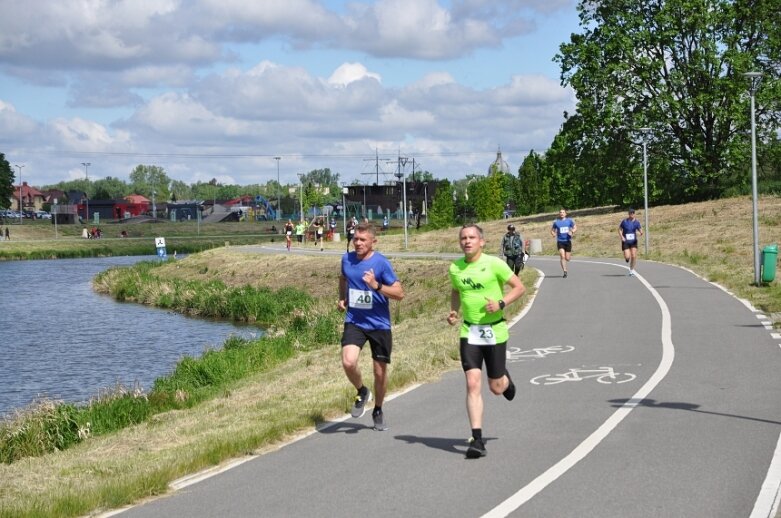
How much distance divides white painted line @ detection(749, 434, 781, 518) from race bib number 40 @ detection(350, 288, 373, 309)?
12.4 ft

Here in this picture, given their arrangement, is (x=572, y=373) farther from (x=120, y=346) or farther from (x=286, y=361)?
(x=120, y=346)

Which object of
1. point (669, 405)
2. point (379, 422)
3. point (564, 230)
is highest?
point (564, 230)

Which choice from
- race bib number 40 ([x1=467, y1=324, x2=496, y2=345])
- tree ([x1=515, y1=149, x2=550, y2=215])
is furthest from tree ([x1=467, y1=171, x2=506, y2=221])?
race bib number 40 ([x1=467, y1=324, x2=496, y2=345])

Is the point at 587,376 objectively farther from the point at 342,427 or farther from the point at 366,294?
the point at 366,294

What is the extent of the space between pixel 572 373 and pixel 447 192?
344 feet

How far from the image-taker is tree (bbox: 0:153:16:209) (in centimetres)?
13900

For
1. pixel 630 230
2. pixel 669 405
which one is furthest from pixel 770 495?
pixel 630 230

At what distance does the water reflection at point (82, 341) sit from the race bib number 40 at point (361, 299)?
12270 mm

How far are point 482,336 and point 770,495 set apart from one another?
264 centimetres

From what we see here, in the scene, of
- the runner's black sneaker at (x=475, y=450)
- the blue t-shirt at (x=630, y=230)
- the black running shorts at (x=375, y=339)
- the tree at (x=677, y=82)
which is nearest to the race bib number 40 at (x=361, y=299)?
the black running shorts at (x=375, y=339)

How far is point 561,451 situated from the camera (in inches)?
360

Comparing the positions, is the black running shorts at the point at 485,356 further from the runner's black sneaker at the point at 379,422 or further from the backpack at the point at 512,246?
the backpack at the point at 512,246

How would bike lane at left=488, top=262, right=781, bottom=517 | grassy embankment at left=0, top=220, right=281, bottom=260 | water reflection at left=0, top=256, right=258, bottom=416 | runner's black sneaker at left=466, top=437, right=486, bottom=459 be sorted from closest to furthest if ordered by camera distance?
bike lane at left=488, top=262, right=781, bottom=517 < runner's black sneaker at left=466, top=437, right=486, bottom=459 < water reflection at left=0, top=256, right=258, bottom=416 < grassy embankment at left=0, top=220, right=281, bottom=260

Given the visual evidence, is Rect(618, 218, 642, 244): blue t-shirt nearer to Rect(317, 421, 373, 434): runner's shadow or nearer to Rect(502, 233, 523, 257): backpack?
Rect(502, 233, 523, 257): backpack
